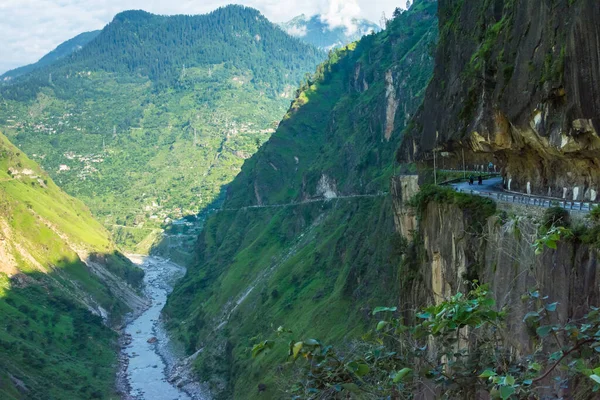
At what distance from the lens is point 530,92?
90.3 ft

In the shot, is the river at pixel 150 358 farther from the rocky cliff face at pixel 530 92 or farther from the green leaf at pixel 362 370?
the green leaf at pixel 362 370

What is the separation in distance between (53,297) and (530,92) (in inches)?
4885

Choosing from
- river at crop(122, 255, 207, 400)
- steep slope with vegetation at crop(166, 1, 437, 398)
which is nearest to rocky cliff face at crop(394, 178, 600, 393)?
steep slope with vegetation at crop(166, 1, 437, 398)

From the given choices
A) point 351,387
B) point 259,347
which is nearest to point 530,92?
point 351,387

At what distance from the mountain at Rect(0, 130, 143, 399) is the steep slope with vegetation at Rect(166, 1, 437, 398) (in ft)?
47.8

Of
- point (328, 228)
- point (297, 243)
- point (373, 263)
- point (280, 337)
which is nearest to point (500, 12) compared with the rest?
point (280, 337)

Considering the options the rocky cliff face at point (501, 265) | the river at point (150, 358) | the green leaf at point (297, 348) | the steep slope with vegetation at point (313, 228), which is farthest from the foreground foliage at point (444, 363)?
the river at point (150, 358)

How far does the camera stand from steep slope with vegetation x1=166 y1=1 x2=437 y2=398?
87688mm

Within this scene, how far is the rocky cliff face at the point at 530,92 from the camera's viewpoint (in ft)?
79.3

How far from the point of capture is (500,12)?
35.7 m

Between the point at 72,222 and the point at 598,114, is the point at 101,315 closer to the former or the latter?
the point at 72,222

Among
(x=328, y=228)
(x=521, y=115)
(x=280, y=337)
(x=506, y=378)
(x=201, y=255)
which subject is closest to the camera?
(x=506, y=378)

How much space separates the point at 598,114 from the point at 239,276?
389 feet

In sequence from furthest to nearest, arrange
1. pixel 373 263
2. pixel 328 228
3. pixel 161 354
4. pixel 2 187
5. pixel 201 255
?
pixel 201 255, pixel 2 187, pixel 161 354, pixel 328 228, pixel 373 263
